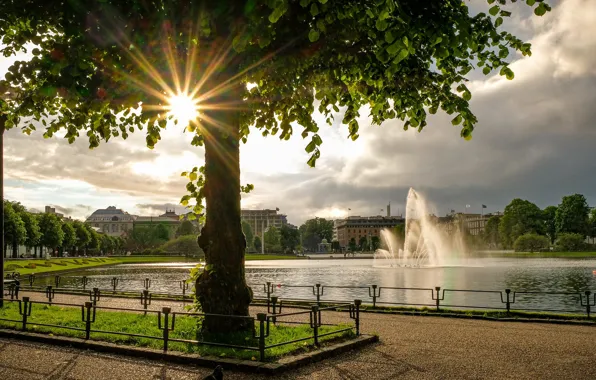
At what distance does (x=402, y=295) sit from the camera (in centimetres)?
3350

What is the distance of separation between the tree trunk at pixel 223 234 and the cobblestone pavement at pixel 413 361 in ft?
7.78

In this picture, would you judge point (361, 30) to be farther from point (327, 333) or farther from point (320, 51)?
point (327, 333)

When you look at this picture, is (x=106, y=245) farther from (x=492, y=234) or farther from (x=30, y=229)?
(x=492, y=234)

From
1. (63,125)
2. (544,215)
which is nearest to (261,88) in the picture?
(63,125)

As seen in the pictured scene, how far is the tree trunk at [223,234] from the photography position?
1356 centimetres

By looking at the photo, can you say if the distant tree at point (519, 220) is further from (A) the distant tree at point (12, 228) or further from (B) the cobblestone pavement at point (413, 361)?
(B) the cobblestone pavement at point (413, 361)

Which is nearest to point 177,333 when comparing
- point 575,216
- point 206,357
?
point 206,357

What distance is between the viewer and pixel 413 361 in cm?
1186

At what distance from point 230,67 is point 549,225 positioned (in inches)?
5688

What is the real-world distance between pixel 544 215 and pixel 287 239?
289ft

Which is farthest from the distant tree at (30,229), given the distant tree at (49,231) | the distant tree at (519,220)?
the distant tree at (519,220)

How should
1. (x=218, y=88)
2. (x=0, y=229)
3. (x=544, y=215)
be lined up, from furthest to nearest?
(x=544, y=215)
(x=0, y=229)
(x=218, y=88)

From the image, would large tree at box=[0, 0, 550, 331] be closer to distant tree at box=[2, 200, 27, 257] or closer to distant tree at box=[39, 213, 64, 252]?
distant tree at box=[2, 200, 27, 257]

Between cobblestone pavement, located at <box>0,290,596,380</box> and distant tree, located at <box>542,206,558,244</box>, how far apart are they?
13330 cm
